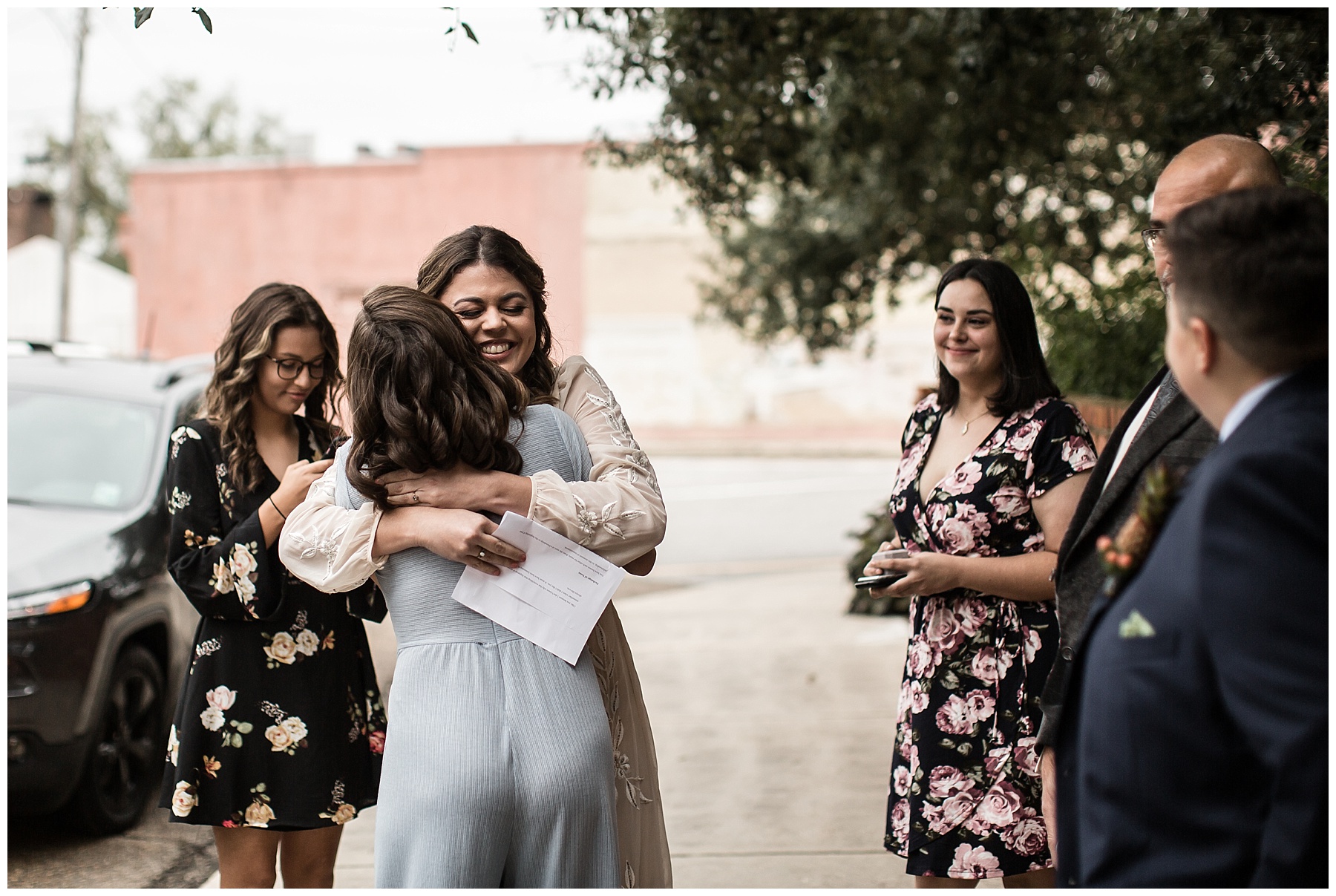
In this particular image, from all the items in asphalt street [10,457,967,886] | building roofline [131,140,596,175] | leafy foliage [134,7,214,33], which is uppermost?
building roofline [131,140,596,175]

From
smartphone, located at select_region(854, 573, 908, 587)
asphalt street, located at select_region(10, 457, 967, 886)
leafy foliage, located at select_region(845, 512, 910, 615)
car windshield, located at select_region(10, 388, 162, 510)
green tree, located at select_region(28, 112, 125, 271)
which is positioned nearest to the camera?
smartphone, located at select_region(854, 573, 908, 587)

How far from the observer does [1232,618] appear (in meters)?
1.45

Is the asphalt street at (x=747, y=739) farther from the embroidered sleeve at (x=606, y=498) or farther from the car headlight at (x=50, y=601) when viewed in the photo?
the embroidered sleeve at (x=606, y=498)

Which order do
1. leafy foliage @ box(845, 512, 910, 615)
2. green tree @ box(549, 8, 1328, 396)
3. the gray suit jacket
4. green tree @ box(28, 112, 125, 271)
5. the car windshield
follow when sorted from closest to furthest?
1. the gray suit jacket
2. the car windshield
3. green tree @ box(549, 8, 1328, 396)
4. leafy foliage @ box(845, 512, 910, 615)
5. green tree @ box(28, 112, 125, 271)

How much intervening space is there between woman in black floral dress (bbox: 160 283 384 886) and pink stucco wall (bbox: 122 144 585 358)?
25758mm

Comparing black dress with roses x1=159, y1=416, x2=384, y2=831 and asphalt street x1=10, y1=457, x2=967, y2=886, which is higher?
black dress with roses x1=159, y1=416, x2=384, y2=831

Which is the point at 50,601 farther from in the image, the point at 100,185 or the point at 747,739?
the point at 100,185

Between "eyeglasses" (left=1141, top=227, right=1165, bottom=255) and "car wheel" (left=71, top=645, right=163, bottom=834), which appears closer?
"eyeglasses" (left=1141, top=227, right=1165, bottom=255)

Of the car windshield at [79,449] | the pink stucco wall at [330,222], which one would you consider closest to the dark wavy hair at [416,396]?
the car windshield at [79,449]

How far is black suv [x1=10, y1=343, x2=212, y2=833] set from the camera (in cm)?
441

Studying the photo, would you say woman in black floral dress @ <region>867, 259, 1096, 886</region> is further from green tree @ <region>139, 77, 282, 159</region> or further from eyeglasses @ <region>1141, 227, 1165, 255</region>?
green tree @ <region>139, 77, 282, 159</region>

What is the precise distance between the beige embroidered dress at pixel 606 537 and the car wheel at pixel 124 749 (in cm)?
291

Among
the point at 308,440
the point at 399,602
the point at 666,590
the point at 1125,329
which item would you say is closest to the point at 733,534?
the point at 666,590

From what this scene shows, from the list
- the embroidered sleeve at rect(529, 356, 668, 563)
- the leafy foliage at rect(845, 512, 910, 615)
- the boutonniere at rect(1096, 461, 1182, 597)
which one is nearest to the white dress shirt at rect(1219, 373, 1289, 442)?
the boutonniere at rect(1096, 461, 1182, 597)
